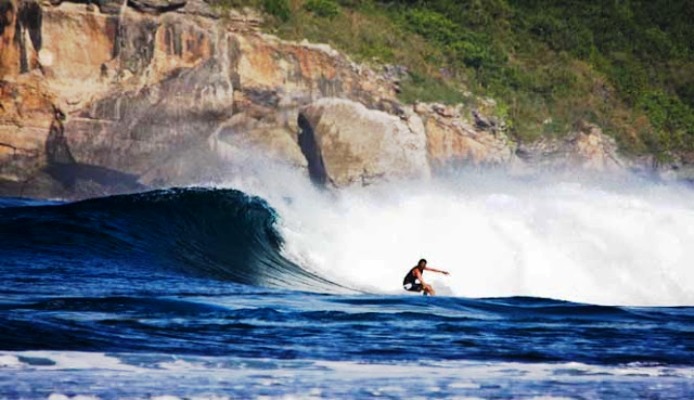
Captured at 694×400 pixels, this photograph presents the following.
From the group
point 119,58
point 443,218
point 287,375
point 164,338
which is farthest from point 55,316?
point 119,58

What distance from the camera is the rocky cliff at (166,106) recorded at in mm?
48188

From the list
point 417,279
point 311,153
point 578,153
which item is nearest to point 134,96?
point 311,153

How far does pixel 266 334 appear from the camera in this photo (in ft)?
43.1

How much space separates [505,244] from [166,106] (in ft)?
91.9

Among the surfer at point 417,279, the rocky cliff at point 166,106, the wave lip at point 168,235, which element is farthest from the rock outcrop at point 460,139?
the surfer at point 417,279

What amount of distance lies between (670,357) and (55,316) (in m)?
5.86

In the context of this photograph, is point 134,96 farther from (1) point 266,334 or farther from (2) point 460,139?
(1) point 266,334

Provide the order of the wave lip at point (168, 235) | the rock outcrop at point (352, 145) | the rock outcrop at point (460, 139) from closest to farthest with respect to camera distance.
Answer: the wave lip at point (168, 235) < the rock outcrop at point (352, 145) < the rock outcrop at point (460, 139)

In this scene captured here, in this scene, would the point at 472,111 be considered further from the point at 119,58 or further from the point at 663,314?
the point at 663,314

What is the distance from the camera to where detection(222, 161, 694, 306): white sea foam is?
2289 cm

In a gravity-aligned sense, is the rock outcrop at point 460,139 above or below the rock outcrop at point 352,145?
above

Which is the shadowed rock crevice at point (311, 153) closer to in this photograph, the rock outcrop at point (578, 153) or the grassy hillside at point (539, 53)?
the grassy hillside at point (539, 53)

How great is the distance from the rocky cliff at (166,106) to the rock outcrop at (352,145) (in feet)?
0.16

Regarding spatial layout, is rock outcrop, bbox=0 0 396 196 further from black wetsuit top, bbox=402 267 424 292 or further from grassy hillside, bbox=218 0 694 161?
black wetsuit top, bbox=402 267 424 292
